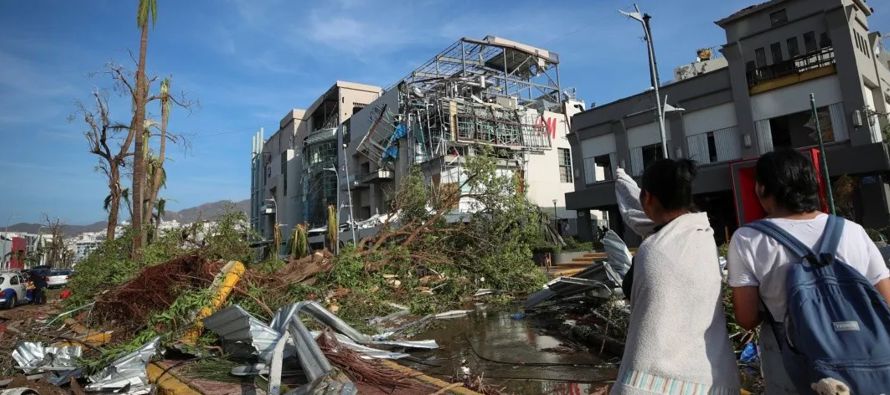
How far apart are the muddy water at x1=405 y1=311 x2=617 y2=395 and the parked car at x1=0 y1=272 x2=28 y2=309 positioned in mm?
17926

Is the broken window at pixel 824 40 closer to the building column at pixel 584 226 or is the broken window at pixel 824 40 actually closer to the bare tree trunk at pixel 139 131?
the building column at pixel 584 226

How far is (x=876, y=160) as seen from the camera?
A: 52.9 feet

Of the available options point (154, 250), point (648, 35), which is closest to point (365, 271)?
point (154, 250)

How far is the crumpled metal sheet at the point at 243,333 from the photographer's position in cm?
489

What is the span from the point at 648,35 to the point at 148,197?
2152cm

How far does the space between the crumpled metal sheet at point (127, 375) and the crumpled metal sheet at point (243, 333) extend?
2.46ft

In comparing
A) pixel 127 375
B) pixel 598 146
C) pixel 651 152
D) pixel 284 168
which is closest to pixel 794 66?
pixel 651 152

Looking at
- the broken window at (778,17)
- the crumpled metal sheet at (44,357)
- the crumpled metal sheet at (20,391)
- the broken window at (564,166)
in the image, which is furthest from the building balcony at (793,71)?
the broken window at (564,166)

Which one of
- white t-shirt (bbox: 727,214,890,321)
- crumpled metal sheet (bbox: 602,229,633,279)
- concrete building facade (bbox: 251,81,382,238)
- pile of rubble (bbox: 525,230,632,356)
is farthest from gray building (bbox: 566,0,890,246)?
concrete building facade (bbox: 251,81,382,238)

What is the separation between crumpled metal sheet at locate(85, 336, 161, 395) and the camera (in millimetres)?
4926

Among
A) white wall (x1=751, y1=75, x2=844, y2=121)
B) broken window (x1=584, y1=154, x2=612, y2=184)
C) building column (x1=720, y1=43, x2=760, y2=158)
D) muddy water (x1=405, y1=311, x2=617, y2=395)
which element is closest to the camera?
muddy water (x1=405, y1=311, x2=617, y2=395)

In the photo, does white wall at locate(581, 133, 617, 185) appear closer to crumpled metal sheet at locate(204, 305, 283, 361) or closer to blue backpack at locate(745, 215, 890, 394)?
crumpled metal sheet at locate(204, 305, 283, 361)

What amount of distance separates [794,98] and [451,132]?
936 inches

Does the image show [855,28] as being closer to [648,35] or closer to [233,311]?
[648,35]
